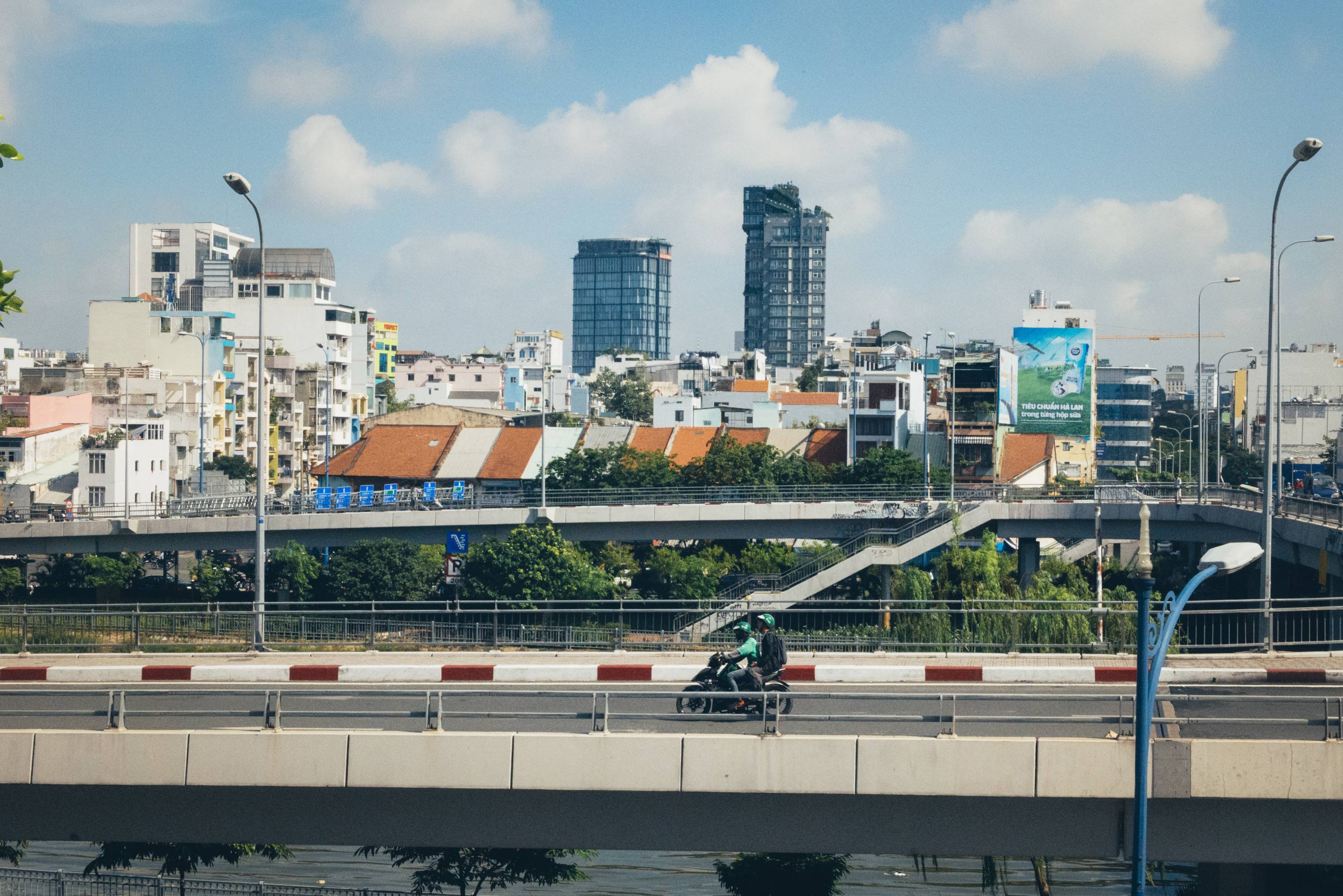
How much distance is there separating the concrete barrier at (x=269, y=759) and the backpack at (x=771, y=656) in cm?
454

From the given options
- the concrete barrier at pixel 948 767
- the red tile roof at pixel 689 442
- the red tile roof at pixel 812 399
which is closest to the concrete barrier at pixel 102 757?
the concrete barrier at pixel 948 767

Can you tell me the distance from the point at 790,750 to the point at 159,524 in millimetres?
40353

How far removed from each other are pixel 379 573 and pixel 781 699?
110 ft

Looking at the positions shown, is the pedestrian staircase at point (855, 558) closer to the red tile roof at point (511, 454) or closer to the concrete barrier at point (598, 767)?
the red tile roof at point (511, 454)

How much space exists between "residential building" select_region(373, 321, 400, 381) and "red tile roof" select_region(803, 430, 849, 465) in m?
74.7

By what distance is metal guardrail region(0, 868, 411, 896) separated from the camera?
1781 cm

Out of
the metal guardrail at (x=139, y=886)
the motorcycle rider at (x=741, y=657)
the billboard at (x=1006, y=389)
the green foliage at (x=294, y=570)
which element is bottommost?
the metal guardrail at (x=139, y=886)

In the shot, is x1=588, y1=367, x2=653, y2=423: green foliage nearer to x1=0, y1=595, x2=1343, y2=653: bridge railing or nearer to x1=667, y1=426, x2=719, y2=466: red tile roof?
x1=667, y1=426, x2=719, y2=466: red tile roof

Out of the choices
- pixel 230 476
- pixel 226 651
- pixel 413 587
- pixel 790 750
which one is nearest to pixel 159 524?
pixel 413 587

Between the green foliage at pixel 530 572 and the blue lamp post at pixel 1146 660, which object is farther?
the green foliage at pixel 530 572

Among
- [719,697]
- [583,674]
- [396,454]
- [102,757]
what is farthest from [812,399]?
[102,757]

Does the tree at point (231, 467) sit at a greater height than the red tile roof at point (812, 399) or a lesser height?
lesser

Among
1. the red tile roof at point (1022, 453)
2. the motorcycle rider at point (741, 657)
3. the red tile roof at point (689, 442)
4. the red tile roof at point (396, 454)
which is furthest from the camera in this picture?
the red tile roof at point (689, 442)

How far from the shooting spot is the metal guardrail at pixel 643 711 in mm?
11812
